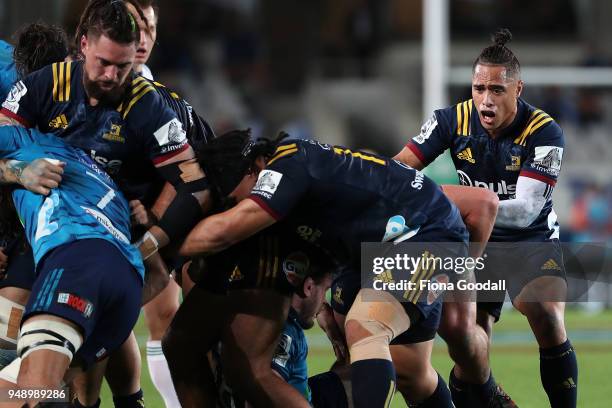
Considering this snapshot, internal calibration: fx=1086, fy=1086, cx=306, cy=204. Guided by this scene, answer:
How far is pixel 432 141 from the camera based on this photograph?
6156 millimetres

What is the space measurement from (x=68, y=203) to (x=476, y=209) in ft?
6.74

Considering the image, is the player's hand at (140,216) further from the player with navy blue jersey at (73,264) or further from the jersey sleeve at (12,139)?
the jersey sleeve at (12,139)

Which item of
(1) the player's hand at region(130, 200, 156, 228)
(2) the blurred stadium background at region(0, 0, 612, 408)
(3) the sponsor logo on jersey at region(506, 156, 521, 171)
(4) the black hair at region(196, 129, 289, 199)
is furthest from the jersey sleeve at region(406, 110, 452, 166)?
(2) the blurred stadium background at region(0, 0, 612, 408)

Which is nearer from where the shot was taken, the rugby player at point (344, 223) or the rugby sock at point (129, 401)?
the rugby player at point (344, 223)

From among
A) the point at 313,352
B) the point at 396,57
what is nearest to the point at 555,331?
the point at 313,352

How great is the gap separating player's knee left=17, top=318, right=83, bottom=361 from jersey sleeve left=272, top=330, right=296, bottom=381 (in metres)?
1.23

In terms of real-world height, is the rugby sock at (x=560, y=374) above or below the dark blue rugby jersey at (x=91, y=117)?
below

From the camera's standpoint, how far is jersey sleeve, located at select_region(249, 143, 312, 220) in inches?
183

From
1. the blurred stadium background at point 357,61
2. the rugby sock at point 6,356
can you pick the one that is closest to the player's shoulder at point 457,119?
the rugby sock at point 6,356

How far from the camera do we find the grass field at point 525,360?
23.1ft

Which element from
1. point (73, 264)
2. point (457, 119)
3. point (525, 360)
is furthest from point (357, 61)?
point (73, 264)

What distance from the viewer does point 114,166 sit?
15.8ft

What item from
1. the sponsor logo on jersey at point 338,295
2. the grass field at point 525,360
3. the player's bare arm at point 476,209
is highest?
the player's bare arm at point 476,209

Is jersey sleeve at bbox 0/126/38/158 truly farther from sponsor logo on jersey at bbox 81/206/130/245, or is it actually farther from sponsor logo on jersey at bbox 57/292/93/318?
sponsor logo on jersey at bbox 57/292/93/318
